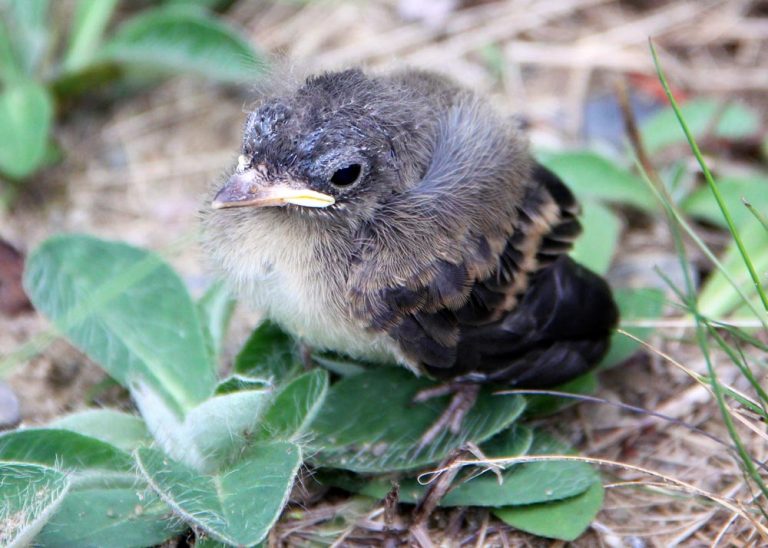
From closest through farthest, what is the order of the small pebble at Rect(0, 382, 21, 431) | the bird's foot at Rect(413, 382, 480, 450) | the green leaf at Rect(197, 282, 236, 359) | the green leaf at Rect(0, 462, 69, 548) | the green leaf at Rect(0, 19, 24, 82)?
the green leaf at Rect(0, 462, 69, 548), the bird's foot at Rect(413, 382, 480, 450), the small pebble at Rect(0, 382, 21, 431), the green leaf at Rect(197, 282, 236, 359), the green leaf at Rect(0, 19, 24, 82)

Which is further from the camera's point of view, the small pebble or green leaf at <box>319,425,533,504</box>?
the small pebble

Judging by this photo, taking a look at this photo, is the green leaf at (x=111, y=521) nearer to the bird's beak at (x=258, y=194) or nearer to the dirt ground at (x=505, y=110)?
the dirt ground at (x=505, y=110)

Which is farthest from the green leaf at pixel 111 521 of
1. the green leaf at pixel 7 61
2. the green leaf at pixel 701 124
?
the green leaf at pixel 701 124

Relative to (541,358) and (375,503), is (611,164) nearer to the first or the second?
(541,358)

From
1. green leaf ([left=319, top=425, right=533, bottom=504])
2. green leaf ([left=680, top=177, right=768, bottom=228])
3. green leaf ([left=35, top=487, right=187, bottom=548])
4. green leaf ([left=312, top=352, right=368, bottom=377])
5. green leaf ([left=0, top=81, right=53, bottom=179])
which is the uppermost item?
green leaf ([left=0, top=81, right=53, bottom=179])

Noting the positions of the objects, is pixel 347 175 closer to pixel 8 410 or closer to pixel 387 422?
pixel 387 422

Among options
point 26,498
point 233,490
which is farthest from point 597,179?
point 26,498

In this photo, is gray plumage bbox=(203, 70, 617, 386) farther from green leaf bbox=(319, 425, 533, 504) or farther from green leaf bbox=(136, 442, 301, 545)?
green leaf bbox=(136, 442, 301, 545)

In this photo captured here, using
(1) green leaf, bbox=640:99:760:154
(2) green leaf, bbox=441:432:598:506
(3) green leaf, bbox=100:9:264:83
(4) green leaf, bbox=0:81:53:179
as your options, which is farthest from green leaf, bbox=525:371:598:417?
(4) green leaf, bbox=0:81:53:179
